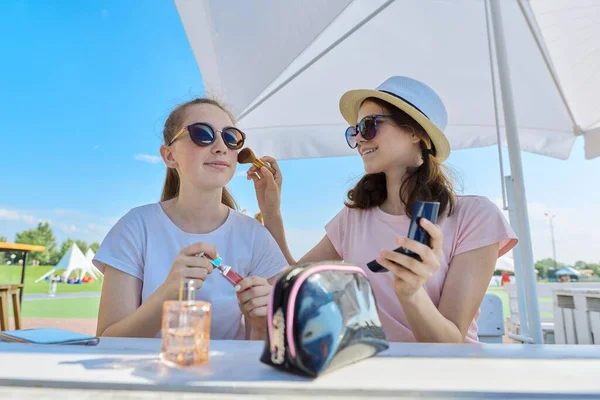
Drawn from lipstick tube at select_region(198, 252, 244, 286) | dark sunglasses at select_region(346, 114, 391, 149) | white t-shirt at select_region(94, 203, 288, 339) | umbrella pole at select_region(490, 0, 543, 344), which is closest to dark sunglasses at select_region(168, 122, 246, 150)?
white t-shirt at select_region(94, 203, 288, 339)

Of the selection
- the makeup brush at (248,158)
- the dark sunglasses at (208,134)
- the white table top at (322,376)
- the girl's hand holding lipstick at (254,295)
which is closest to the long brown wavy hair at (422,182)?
the makeup brush at (248,158)

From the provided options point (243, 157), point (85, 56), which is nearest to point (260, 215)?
point (243, 157)

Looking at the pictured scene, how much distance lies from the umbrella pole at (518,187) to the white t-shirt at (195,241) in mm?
1258

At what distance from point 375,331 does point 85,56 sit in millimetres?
31761

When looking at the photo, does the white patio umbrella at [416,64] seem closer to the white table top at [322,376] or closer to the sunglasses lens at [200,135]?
the sunglasses lens at [200,135]

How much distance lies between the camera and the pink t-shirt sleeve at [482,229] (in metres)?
1.44

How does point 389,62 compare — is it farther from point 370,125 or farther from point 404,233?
point 404,233

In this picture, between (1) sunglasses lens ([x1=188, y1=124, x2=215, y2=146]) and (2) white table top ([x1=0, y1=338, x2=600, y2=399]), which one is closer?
(2) white table top ([x1=0, y1=338, x2=600, y2=399])

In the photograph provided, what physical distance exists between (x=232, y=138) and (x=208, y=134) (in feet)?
0.31

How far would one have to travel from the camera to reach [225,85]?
2707mm

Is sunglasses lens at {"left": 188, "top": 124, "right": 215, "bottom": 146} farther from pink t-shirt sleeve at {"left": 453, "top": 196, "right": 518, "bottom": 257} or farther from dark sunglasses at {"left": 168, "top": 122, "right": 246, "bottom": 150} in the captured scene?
pink t-shirt sleeve at {"left": 453, "top": 196, "right": 518, "bottom": 257}

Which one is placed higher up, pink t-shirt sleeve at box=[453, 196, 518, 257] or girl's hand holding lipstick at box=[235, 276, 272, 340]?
pink t-shirt sleeve at box=[453, 196, 518, 257]

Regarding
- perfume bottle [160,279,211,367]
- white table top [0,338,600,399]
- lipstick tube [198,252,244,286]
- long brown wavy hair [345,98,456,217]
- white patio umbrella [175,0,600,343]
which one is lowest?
white table top [0,338,600,399]

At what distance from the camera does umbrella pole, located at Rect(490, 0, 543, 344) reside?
78.7 inches
